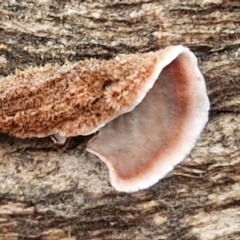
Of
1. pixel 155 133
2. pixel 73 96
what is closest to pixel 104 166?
pixel 155 133

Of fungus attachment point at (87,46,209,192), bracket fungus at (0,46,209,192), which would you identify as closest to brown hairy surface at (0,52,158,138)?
bracket fungus at (0,46,209,192)

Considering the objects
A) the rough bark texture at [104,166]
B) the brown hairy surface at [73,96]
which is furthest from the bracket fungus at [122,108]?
the rough bark texture at [104,166]

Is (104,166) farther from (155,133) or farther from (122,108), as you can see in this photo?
(122,108)

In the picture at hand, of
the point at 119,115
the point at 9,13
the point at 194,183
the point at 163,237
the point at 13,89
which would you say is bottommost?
the point at 163,237

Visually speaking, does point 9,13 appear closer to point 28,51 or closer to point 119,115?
point 28,51

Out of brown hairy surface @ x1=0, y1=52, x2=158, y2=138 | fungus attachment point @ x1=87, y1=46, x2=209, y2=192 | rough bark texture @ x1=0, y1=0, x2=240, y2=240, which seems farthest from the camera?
rough bark texture @ x1=0, y1=0, x2=240, y2=240

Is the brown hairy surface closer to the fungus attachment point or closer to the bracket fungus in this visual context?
the bracket fungus

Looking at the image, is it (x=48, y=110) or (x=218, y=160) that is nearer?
(x=48, y=110)

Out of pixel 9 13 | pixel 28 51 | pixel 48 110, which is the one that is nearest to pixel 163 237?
pixel 48 110
